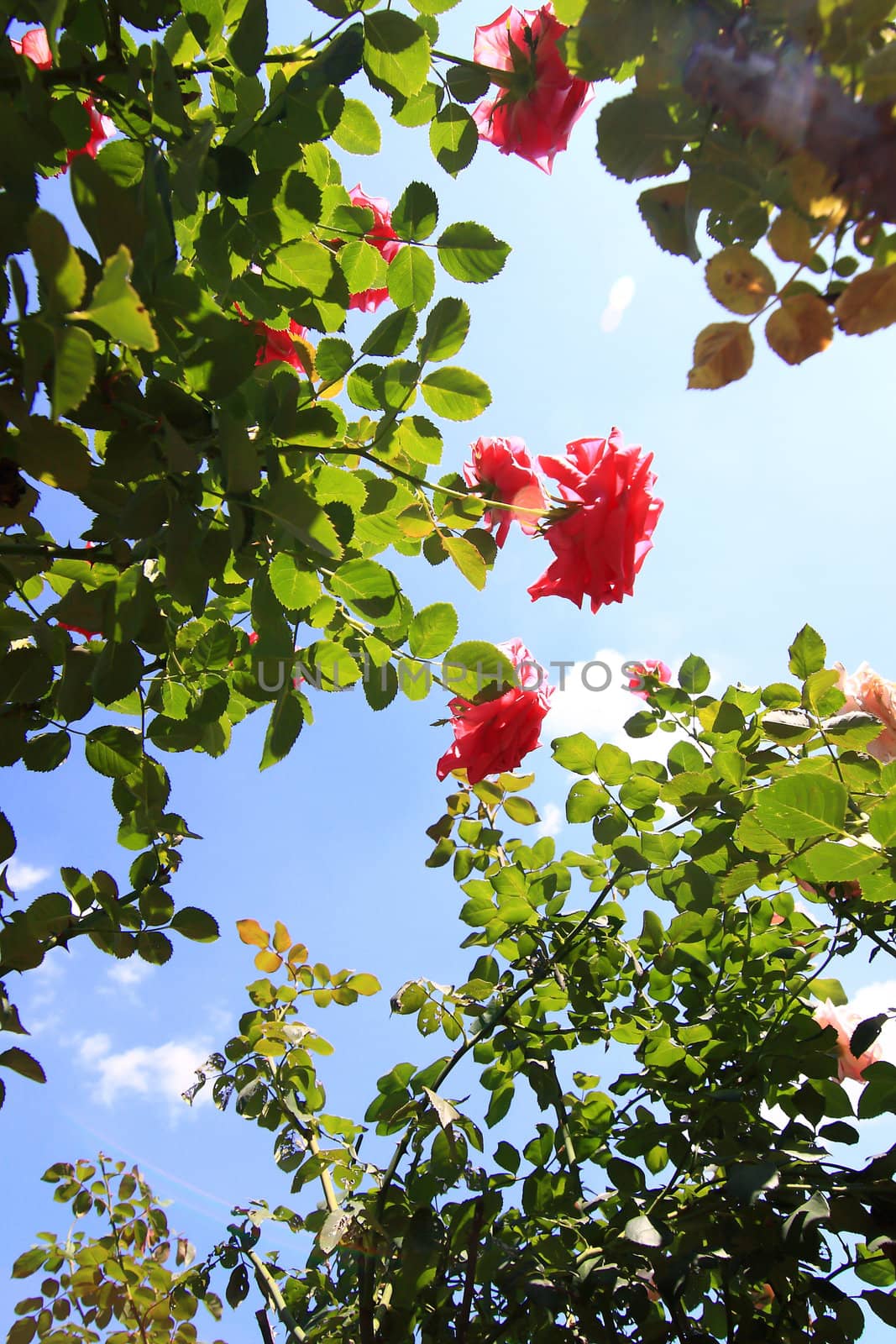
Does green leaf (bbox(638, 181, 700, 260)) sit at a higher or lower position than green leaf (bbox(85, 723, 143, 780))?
higher

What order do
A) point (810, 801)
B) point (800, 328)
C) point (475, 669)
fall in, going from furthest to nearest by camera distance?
1. point (475, 669)
2. point (810, 801)
3. point (800, 328)

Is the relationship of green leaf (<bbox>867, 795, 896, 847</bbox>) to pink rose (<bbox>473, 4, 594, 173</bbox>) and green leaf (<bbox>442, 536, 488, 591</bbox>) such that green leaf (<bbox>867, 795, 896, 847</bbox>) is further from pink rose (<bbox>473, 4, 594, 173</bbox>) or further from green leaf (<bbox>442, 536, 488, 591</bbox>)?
pink rose (<bbox>473, 4, 594, 173</bbox>)

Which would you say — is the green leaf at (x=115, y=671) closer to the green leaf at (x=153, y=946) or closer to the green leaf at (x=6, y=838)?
the green leaf at (x=6, y=838)

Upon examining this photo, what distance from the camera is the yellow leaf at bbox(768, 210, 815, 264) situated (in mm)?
533

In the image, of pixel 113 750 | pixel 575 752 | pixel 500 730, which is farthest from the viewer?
pixel 575 752

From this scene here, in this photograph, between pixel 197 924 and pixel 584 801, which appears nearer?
pixel 197 924

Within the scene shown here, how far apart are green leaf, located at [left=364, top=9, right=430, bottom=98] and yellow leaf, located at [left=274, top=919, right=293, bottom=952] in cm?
144

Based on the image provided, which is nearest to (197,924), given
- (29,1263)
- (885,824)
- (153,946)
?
(153,946)

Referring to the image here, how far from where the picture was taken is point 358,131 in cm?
108

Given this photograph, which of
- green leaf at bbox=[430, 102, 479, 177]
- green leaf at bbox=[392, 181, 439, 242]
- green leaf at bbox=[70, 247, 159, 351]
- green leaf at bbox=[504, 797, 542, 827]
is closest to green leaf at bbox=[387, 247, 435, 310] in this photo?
green leaf at bbox=[392, 181, 439, 242]

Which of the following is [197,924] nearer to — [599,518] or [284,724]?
[284,724]

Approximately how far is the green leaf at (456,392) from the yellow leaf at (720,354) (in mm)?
436

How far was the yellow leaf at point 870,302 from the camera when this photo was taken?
52 cm

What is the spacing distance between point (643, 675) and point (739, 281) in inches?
45.0
